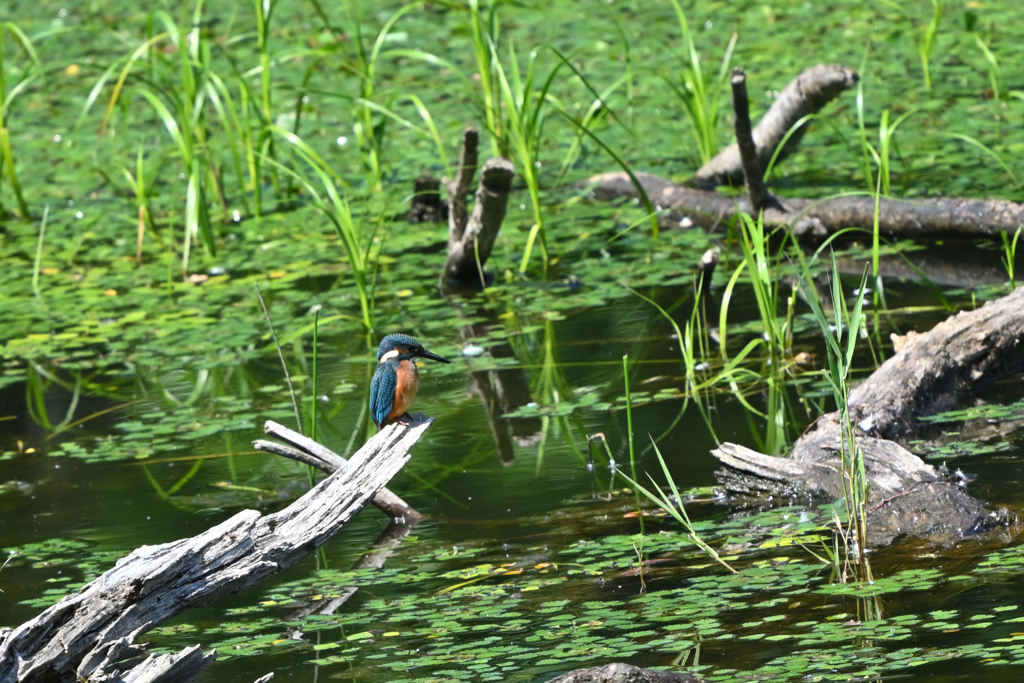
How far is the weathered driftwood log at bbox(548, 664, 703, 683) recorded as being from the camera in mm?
2539

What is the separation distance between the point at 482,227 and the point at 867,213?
80.5 inches

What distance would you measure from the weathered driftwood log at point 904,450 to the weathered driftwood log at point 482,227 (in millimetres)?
2005

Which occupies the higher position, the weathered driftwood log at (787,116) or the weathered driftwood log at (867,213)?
the weathered driftwood log at (787,116)

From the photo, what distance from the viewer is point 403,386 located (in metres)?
3.38

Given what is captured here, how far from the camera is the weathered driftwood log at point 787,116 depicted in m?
6.12

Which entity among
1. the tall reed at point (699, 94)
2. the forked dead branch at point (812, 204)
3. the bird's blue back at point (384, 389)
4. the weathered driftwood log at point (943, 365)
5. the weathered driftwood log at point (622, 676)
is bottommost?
the weathered driftwood log at point (622, 676)

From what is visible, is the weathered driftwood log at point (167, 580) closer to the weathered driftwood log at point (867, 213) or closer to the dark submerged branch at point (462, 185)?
the dark submerged branch at point (462, 185)

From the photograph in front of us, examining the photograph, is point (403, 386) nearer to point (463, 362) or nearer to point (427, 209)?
point (463, 362)

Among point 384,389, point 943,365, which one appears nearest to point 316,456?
point 384,389

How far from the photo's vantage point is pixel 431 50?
381 inches

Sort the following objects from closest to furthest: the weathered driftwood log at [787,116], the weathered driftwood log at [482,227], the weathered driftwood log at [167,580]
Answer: the weathered driftwood log at [167,580] < the weathered driftwood log at [482,227] < the weathered driftwood log at [787,116]

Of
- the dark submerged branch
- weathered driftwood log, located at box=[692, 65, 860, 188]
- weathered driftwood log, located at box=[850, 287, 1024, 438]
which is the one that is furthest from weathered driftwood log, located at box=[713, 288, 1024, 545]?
the dark submerged branch

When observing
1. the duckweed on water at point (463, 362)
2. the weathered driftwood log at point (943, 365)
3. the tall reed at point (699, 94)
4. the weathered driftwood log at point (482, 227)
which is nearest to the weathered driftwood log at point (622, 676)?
the duckweed on water at point (463, 362)

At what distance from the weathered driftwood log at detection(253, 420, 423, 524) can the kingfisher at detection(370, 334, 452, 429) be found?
20 centimetres
